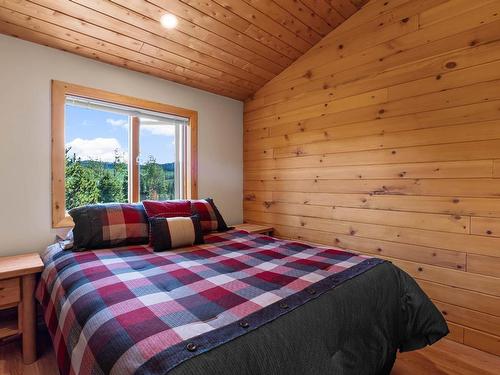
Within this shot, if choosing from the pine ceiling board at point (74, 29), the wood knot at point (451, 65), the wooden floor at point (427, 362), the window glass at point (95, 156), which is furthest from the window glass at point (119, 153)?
the wood knot at point (451, 65)

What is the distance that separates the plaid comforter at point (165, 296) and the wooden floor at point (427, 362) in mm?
412

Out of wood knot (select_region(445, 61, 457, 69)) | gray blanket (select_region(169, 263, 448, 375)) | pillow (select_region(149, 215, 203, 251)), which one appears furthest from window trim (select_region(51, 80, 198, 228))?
wood knot (select_region(445, 61, 457, 69))

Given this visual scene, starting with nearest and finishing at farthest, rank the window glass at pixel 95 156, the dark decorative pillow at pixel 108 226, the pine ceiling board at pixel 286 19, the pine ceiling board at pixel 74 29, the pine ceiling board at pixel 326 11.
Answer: the pine ceiling board at pixel 74 29, the dark decorative pillow at pixel 108 226, the pine ceiling board at pixel 286 19, the pine ceiling board at pixel 326 11, the window glass at pixel 95 156

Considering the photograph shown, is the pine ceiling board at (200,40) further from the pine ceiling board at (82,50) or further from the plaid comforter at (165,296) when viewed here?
the plaid comforter at (165,296)

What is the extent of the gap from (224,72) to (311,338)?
8.53 feet

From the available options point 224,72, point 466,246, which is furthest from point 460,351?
point 224,72

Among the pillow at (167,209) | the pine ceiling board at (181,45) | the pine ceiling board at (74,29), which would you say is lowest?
the pillow at (167,209)

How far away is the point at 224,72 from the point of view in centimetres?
288

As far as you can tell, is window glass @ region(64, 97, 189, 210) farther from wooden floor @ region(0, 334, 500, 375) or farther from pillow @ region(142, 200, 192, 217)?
wooden floor @ region(0, 334, 500, 375)

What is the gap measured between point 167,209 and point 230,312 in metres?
1.43

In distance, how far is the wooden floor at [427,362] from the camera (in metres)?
1.64

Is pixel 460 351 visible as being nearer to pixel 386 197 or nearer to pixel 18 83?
pixel 386 197

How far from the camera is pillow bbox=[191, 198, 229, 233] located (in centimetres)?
248

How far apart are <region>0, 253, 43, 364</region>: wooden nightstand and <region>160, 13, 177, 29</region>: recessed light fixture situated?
6.19ft
